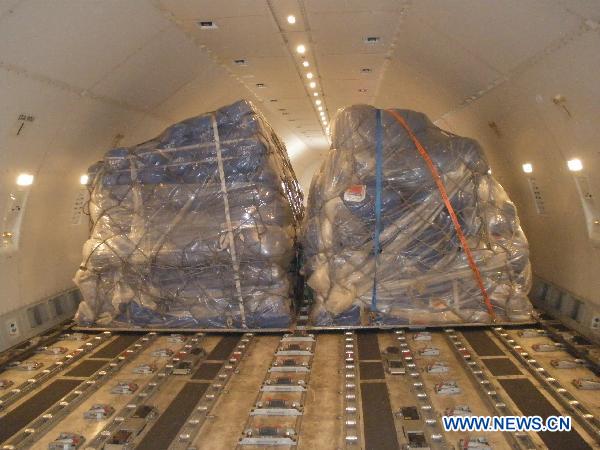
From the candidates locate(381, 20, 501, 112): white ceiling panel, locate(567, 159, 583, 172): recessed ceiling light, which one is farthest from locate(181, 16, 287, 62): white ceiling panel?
locate(567, 159, 583, 172): recessed ceiling light

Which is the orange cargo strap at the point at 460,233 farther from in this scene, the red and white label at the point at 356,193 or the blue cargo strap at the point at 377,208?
the red and white label at the point at 356,193

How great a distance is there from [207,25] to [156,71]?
0.95 meters

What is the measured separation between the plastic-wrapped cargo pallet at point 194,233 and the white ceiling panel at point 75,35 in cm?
112

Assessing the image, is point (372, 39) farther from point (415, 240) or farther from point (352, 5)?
point (415, 240)

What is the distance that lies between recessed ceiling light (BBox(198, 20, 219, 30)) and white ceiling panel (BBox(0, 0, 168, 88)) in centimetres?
45

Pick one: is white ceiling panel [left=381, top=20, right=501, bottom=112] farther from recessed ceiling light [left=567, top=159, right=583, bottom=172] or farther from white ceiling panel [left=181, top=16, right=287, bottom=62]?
white ceiling panel [left=181, top=16, right=287, bottom=62]

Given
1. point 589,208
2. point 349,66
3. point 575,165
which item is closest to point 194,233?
point 349,66

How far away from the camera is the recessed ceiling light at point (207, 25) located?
5.45 metres

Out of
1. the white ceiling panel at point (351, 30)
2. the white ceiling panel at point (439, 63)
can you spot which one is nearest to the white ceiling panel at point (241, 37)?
the white ceiling panel at point (351, 30)

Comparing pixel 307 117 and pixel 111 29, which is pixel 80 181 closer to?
pixel 111 29

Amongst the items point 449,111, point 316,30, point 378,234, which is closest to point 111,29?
point 316,30

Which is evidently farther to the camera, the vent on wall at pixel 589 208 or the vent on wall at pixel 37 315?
the vent on wall at pixel 37 315

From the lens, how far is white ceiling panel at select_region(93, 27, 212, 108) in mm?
5500

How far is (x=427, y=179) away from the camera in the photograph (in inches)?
217
